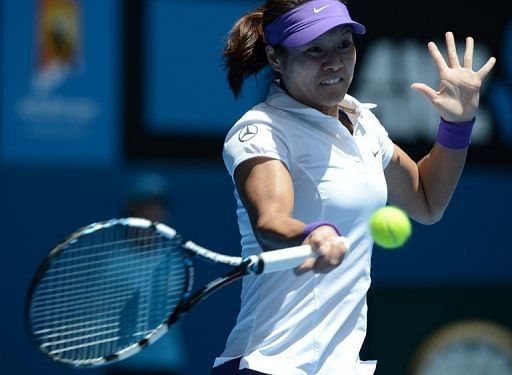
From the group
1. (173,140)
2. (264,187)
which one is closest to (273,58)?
(264,187)

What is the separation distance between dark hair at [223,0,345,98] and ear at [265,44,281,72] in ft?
0.15

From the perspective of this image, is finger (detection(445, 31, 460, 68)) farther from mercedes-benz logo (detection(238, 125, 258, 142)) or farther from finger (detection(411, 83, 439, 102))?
mercedes-benz logo (detection(238, 125, 258, 142))

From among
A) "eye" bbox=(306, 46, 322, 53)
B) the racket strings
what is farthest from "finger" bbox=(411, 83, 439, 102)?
the racket strings

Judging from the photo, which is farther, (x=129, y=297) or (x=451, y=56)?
(x=451, y=56)

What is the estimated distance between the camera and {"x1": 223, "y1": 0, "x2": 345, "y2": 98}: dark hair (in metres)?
3.38

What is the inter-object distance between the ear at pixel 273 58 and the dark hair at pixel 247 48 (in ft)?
0.15

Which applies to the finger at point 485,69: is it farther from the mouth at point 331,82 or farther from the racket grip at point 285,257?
the racket grip at point 285,257

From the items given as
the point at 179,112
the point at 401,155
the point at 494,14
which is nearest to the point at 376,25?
the point at 494,14

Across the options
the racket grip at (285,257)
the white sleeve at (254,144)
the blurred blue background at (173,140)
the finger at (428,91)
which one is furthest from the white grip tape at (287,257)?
the blurred blue background at (173,140)

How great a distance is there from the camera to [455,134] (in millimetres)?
3570

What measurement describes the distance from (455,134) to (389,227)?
619mm

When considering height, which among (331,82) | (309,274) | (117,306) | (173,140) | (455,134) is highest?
(331,82)

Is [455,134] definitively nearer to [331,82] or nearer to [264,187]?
[331,82]

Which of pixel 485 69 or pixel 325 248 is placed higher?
pixel 485 69
